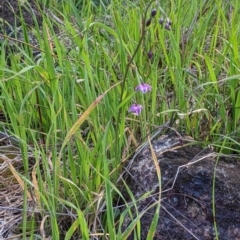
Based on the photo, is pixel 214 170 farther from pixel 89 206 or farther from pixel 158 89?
pixel 158 89

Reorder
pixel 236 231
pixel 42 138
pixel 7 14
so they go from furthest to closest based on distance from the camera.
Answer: pixel 7 14 < pixel 42 138 < pixel 236 231

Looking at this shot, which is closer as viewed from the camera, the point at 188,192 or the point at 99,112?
the point at 188,192

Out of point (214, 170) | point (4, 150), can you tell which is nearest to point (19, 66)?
point (4, 150)
